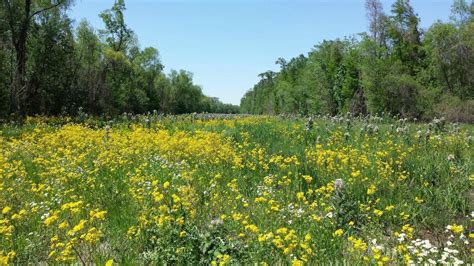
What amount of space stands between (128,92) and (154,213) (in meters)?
44.8

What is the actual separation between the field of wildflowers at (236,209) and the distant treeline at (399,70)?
20.6 meters

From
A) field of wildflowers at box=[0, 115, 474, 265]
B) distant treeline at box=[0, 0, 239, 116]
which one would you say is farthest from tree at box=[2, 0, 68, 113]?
field of wildflowers at box=[0, 115, 474, 265]

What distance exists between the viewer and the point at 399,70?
115 ft

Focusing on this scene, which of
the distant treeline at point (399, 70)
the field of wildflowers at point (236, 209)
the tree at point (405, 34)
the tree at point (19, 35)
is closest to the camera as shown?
the field of wildflowers at point (236, 209)

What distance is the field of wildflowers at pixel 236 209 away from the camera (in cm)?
393

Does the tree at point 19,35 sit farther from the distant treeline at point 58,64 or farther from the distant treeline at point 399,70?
the distant treeline at point 399,70

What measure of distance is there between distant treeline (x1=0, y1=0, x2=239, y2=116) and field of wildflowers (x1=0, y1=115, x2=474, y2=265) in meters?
14.6

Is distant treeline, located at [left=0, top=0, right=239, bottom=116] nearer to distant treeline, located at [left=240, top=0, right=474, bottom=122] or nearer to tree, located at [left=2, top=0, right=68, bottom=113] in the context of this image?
tree, located at [left=2, top=0, right=68, bottom=113]

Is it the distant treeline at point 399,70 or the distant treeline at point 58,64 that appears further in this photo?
the distant treeline at point 399,70

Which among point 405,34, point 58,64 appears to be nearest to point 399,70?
point 405,34

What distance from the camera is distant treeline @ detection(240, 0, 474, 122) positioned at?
102 ft

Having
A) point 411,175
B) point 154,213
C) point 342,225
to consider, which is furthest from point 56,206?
point 411,175

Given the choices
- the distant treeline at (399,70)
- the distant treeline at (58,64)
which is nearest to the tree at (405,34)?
the distant treeline at (399,70)

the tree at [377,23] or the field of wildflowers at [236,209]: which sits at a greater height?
the tree at [377,23]
